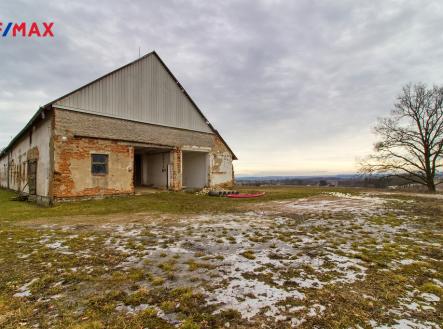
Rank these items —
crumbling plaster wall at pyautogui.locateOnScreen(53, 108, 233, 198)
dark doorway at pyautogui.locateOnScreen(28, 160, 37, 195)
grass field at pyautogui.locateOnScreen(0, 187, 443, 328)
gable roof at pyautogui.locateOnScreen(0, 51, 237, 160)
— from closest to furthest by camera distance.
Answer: grass field at pyautogui.locateOnScreen(0, 187, 443, 328) < crumbling plaster wall at pyautogui.locateOnScreen(53, 108, 233, 198) < gable roof at pyautogui.locateOnScreen(0, 51, 237, 160) < dark doorway at pyautogui.locateOnScreen(28, 160, 37, 195)

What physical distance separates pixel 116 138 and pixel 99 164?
1.75 metres

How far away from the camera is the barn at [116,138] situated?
11.3 meters

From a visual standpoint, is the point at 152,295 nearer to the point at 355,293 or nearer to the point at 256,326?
the point at 256,326

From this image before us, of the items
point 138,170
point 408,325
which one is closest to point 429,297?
point 408,325

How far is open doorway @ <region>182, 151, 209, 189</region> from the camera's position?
18906 mm

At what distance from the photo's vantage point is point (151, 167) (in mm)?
18828

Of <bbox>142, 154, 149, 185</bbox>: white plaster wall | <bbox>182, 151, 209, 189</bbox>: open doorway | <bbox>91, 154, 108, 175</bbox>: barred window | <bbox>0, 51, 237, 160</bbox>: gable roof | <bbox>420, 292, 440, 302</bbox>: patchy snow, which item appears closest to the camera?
<bbox>420, 292, 440, 302</bbox>: patchy snow

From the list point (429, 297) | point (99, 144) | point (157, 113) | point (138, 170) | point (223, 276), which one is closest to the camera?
point (429, 297)

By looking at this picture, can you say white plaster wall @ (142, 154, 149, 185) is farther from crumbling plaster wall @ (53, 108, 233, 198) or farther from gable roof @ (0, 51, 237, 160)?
gable roof @ (0, 51, 237, 160)

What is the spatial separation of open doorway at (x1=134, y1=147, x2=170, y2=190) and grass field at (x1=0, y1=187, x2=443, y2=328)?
10743mm

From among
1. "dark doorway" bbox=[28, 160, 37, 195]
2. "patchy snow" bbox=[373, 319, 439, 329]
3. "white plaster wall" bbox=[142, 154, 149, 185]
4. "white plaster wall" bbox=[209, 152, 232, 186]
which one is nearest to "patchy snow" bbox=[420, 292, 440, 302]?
"patchy snow" bbox=[373, 319, 439, 329]

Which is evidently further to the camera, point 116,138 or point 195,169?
point 195,169

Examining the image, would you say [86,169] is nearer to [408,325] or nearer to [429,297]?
[408,325]

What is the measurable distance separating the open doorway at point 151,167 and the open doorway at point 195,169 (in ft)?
8.17
